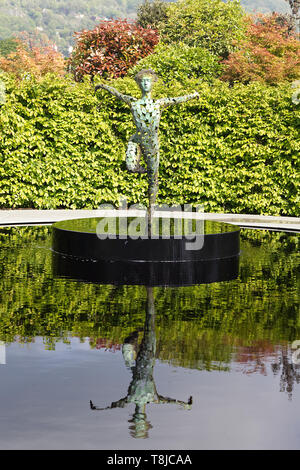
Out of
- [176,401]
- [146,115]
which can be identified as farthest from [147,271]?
[176,401]

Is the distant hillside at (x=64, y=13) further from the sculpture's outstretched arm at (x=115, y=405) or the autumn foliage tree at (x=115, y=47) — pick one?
the sculpture's outstretched arm at (x=115, y=405)

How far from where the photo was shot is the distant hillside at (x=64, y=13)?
491ft

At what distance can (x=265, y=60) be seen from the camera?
30125mm

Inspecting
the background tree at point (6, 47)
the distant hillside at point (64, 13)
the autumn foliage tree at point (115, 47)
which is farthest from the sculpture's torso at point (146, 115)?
the distant hillside at point (64, 13)

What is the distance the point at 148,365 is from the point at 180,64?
2303 centimetres

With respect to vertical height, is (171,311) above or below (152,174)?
below

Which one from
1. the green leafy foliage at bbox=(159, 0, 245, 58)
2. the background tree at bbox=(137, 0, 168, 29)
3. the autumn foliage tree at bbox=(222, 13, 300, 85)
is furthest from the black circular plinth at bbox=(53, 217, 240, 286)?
the background tree at bbox=(137, 0, 168, 29)

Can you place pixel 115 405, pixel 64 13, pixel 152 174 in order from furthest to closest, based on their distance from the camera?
pixel 64 13 < pixel 152 174 < pixel 115 405

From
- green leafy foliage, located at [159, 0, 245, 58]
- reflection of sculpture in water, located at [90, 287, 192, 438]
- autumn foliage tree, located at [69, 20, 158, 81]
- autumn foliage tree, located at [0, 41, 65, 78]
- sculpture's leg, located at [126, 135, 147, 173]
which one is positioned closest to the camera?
reflection of sculpture in water, located at [90, 287, 192, 438]

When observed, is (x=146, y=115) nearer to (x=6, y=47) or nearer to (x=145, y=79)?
(x=145, y=79)

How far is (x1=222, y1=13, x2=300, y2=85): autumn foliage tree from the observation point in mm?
29500

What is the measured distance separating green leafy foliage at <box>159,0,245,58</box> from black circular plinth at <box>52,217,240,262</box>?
25266 millimetres

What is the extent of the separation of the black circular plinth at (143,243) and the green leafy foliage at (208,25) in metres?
25.3

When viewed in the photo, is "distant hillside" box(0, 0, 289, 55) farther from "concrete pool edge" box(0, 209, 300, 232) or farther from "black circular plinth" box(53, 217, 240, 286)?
"black circular plinth" box(53, 217, 240, 286)
